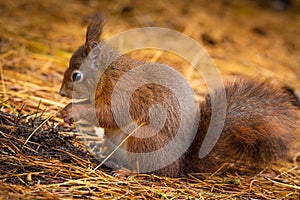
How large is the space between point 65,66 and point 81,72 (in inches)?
43.1

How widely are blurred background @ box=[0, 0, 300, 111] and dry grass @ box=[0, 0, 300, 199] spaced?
0.4 inches

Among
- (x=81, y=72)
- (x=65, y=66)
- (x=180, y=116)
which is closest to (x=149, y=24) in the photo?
(x=65, y=66)

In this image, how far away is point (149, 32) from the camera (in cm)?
458

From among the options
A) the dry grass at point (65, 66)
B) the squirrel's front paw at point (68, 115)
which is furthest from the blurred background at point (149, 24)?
the squirrel's front paw at point (68, 115)

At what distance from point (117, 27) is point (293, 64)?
169 centimetres

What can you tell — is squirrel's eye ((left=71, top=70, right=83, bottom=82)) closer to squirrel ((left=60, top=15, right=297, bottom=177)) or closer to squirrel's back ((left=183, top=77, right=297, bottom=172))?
squirrel ((left=60, top=15, right=297, bottom=177))

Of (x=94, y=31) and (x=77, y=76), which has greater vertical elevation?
(x=94, y=31)

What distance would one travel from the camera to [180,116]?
93.3 inches

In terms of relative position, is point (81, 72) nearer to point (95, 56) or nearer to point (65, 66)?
point (95, 56)

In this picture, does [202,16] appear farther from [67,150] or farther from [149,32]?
[67,150]

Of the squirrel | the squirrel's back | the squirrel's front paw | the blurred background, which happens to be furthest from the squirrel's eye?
the squirrel's back

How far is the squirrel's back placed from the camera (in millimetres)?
2379

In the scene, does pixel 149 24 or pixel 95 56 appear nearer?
pixel 95 56

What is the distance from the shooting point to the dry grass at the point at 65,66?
2102mm
